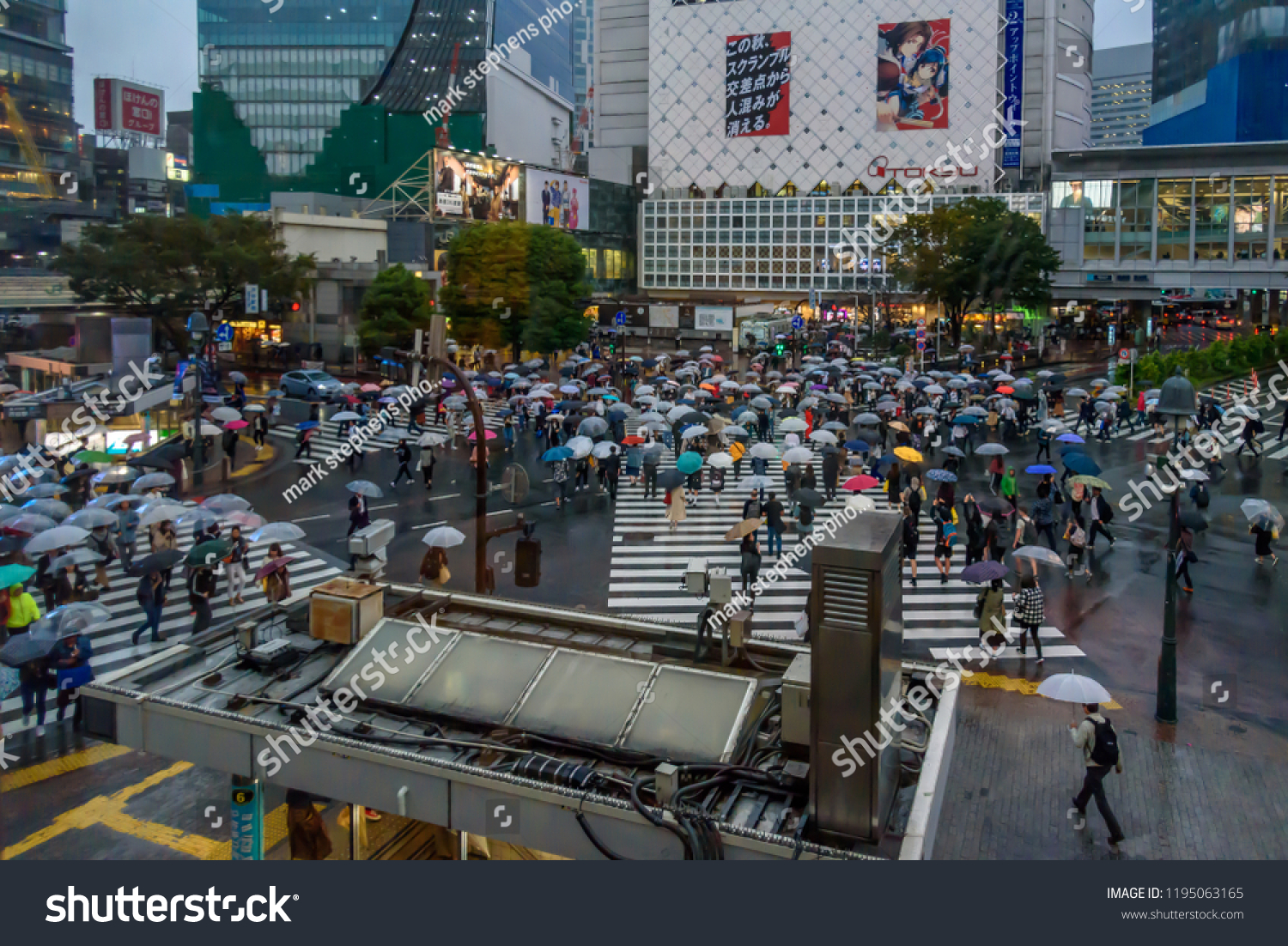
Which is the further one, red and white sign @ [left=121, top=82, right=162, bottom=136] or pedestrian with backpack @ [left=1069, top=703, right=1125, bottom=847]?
red and white sign @ [left=121, top=82, right=162, bottom=136]

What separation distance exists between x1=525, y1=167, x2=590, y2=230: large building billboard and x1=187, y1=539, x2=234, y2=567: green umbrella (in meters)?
62.4

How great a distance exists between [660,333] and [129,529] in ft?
157

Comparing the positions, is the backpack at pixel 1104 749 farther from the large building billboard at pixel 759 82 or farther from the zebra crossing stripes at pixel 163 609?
the large building billboard at pixel 759 82

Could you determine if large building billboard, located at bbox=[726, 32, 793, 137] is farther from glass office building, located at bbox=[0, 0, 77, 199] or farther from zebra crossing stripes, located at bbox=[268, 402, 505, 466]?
zebra crossing stripes, located at bbox=[268, 402, 505, 466]

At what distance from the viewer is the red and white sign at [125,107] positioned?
118812mm

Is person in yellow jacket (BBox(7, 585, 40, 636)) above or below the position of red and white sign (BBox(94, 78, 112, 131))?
below

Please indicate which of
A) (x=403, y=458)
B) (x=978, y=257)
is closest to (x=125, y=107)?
(x=978, y=257)

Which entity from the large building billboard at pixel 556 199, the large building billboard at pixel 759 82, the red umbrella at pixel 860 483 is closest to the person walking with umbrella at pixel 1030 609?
the red umbrella at pixel 860 483

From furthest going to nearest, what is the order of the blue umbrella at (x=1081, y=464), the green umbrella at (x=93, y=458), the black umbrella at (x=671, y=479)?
the green umbrella at (x=93, y=458) → the black umbrella at (x=671, y=479) → the blue umbrella at (x=1081, y=464)

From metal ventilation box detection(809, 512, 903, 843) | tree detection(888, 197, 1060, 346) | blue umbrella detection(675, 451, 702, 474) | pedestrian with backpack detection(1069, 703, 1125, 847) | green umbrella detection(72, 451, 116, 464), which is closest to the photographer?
metal ventilation box detection(809, 512, 903, 843)

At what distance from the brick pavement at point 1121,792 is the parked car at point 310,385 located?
35.0 metres

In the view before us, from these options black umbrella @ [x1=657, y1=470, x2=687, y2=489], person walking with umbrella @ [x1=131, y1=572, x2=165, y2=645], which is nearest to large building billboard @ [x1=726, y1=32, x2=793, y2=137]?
black umbrella @ [x1=657, y1=470, x2=687, y2=489]

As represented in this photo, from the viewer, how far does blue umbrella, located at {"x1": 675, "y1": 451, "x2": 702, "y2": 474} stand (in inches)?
993

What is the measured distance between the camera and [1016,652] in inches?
661
